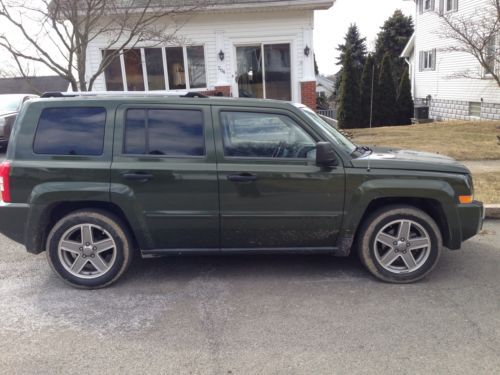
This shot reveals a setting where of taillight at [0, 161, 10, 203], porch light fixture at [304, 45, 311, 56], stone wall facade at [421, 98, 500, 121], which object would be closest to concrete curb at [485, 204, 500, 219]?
taillight at [0, 161, 10, 203]

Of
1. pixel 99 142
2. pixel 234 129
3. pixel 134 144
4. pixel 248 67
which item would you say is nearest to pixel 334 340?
pixel 234 129

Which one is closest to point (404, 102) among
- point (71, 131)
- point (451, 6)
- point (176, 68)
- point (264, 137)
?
point (451, 6)

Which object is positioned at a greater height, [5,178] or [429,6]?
[429,6]

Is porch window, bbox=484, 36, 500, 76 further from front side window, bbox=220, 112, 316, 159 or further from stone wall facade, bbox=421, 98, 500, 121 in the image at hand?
front side window, bbox=220, 112, 316, 159

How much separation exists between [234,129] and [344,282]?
175 centimetres

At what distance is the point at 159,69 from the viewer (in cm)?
1362

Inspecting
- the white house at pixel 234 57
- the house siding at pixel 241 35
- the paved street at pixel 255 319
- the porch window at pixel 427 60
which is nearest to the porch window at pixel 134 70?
the white house at pixel 234 57

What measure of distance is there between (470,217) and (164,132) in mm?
2915

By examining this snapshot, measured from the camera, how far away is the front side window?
390 centimetres

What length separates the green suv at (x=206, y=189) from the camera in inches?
151

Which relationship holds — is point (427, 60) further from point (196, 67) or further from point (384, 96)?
point (196, 67)

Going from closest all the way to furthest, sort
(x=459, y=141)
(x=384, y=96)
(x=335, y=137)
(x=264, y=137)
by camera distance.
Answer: (x=264, y=137)
(x=335, y=137)
(x=459, y=141)
(x=384, y=96)

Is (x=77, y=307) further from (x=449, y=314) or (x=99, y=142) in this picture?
(x=449, y=314)

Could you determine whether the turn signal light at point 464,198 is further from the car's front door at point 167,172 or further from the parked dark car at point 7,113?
the parked dark car at point 7,113
